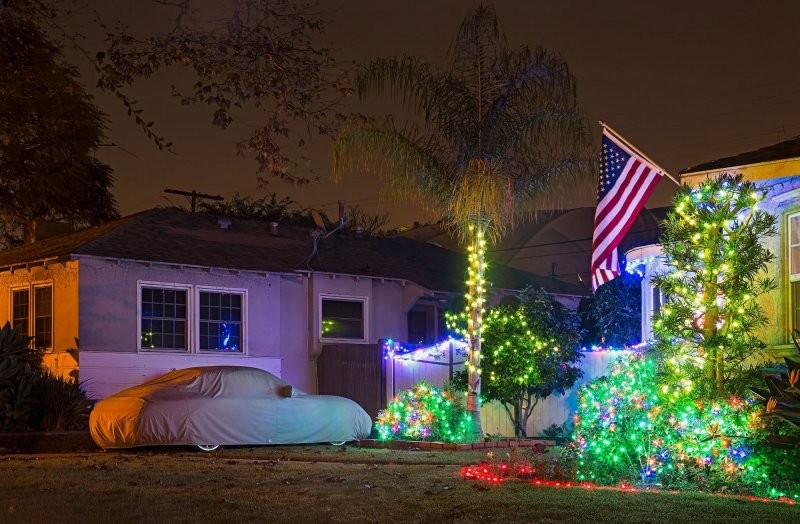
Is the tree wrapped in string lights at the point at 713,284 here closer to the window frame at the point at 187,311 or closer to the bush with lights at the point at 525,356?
the bush with lights at the point at 525,356

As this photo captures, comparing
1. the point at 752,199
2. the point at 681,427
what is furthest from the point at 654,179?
the point at 681,427

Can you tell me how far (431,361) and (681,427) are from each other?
10158mm

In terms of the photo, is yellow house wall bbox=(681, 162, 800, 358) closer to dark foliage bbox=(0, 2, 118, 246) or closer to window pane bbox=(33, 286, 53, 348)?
dark foliage bbox=(0, 2, 118, 246)

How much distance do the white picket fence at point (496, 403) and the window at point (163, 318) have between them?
497 cm

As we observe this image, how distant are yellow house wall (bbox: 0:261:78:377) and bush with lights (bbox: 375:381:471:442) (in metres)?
6.62

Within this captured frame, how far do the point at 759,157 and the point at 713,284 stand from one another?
2.38m

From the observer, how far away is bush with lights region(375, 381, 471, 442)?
1861cm

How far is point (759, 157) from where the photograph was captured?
1386 centimetres

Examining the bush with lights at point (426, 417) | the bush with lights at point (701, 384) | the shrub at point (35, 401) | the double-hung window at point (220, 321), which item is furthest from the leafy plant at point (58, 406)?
the bush with lights at point (701, 384)

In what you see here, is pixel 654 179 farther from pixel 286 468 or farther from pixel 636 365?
pixel 286 468

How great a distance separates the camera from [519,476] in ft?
39.0

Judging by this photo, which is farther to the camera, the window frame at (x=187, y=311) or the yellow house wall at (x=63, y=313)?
the window frame at (x=187, y=311)

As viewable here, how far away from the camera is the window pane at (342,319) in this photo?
2494cm

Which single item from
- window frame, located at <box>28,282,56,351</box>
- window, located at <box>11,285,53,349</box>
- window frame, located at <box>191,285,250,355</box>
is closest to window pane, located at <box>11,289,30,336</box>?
window, located at <box>11,285,53,349</box>
